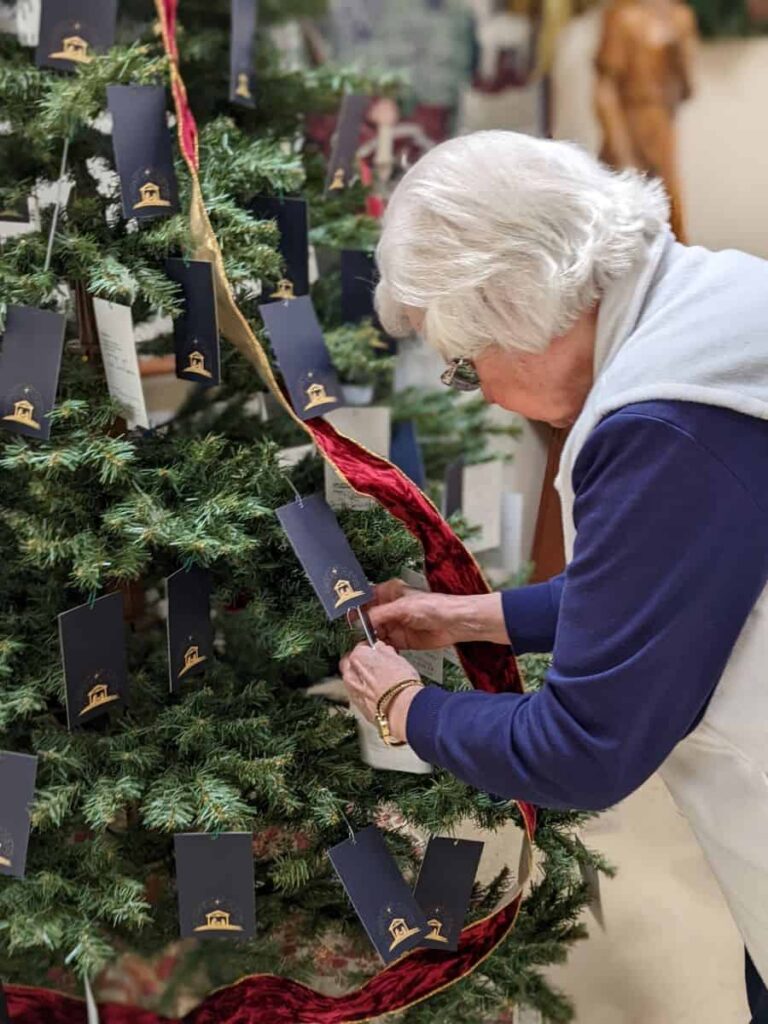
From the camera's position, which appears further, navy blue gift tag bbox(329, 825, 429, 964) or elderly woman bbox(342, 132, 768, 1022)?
navy blue gift tag bbox(329, 825, 429, 964)

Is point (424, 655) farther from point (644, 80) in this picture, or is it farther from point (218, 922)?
point (644, 80)

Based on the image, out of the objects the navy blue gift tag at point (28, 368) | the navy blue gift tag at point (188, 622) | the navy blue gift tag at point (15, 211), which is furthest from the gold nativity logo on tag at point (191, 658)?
the navy blue gift tag at point (15, 211)

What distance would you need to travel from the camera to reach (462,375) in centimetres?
92

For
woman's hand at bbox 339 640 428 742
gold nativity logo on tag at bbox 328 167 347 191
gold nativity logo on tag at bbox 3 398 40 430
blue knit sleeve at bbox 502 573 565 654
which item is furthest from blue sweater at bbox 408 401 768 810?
gold nativity logo on tag at bbox 328 167 347 191

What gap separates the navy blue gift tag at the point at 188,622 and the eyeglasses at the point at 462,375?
1.26ft

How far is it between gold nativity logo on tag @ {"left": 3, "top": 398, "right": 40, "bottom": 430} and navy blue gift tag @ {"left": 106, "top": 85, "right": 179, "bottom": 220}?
0.23m

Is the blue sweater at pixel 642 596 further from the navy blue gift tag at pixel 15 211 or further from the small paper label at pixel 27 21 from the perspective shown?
the small paper label at pixel 27 21

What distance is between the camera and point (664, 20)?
6.71ft

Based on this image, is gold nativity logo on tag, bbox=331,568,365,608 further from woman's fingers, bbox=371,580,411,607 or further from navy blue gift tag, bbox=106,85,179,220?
navy blue gift tag, bbox=106,85,179,220

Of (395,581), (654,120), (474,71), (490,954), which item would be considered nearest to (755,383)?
(395,581)

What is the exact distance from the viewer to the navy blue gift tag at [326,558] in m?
1.06

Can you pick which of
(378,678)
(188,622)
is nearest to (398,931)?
(378,678)

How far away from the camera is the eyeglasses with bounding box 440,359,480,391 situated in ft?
2.97

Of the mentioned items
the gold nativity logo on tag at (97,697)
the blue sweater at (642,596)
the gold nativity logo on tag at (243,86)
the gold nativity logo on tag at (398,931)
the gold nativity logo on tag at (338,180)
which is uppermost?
the gold nativity logo on tag at (243,86)
